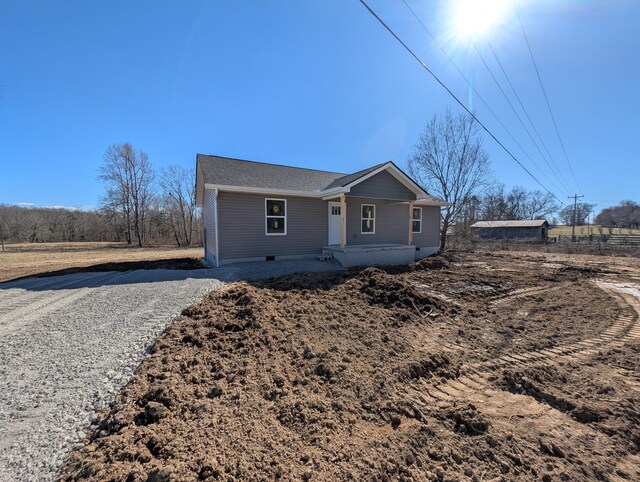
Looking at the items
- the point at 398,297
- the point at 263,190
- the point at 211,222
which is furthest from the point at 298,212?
the point at 398,297

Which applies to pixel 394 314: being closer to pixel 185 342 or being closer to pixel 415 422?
pixel 415 422

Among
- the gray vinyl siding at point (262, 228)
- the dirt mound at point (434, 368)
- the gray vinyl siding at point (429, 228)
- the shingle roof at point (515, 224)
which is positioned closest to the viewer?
the dirt mound at point (434, 368)

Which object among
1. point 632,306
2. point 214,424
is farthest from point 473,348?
point 632,306

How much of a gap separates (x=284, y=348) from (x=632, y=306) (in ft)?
26.5

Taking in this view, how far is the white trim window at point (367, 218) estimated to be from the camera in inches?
496

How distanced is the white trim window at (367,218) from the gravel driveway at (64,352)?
7642mm

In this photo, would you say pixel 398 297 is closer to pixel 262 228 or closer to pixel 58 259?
pixel 262 228

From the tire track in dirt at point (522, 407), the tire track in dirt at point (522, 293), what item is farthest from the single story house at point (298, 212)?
the tire track in dirt at point (522, 407)

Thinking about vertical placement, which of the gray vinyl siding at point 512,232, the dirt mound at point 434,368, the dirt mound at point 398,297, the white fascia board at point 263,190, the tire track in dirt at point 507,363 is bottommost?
the tire track in dirt at point 507,363

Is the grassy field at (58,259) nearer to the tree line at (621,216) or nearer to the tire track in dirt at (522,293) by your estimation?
the tire track in dirt at (522,293)

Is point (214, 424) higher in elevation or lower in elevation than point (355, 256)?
lower

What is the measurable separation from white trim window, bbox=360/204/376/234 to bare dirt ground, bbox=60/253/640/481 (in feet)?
24.4

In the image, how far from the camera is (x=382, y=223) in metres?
13.3

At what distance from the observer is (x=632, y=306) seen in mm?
6117
